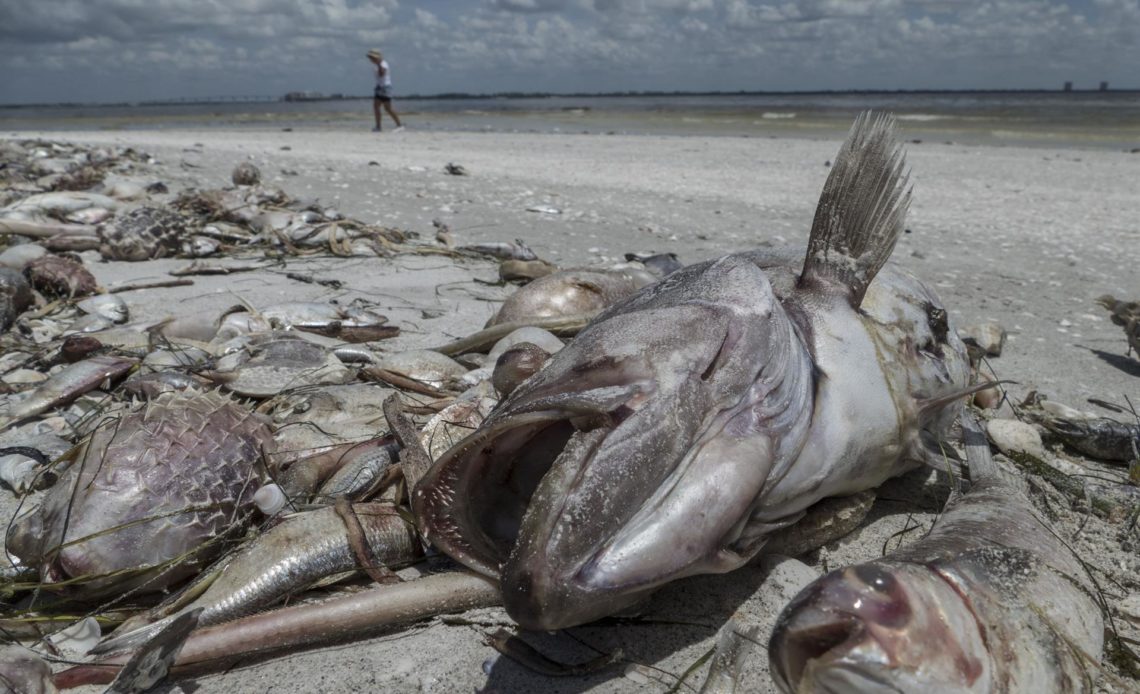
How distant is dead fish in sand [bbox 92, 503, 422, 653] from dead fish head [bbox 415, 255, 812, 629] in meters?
0.50

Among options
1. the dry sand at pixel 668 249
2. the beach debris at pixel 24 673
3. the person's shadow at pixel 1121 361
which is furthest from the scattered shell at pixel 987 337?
the beach debris at pixel 24 673

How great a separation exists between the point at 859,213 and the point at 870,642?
145 cm

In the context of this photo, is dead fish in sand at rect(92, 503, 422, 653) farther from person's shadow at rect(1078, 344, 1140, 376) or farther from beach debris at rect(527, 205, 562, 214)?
beach debris at rect(527, 205, 562, 214)

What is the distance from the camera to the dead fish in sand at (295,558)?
2.04m

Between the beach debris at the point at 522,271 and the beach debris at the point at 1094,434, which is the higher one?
the beach debris at the point at 522,271

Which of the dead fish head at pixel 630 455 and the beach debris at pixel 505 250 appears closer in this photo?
the dead fish head at pixel 630 455

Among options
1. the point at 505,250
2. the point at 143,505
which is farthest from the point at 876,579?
the point at 505,250

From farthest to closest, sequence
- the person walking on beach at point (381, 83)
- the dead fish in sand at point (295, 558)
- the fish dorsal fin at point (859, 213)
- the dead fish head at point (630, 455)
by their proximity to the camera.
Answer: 1. the person walking on beach at point (381, 83)
2. the fish dorsal fin at point (859, 213)
3. the dead fish in sand at point (295, 558)
4. the dead fish head at point (630, 455)

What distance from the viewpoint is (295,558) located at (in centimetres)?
216

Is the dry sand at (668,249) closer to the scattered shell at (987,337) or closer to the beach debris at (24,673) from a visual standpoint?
the scattered shell at (987,337)

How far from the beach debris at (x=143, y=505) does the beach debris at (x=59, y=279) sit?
314 cm

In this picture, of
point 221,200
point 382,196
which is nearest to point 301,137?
point 382,196

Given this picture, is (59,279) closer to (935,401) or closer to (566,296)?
(566,296)

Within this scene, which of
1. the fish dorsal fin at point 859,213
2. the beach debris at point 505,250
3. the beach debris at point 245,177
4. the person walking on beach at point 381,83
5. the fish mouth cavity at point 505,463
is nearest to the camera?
the fish mouth cavity at point 505,463
